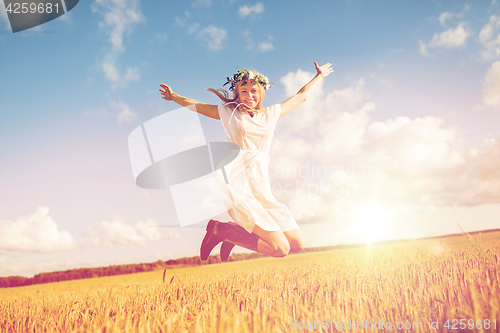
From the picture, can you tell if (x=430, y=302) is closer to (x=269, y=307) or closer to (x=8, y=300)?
(x=269, y=307)

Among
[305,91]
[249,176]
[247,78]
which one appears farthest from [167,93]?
[305,91]

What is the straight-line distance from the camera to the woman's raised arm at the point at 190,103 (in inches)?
184

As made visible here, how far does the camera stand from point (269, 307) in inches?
113

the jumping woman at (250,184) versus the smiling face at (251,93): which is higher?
the smiling face at (251,93)

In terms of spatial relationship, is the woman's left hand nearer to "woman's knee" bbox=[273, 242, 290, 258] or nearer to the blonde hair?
the blonde hair

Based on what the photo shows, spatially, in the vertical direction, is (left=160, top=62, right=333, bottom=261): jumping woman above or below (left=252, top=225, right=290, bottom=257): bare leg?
above

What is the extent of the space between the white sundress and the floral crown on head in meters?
0.56

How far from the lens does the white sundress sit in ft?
14.9

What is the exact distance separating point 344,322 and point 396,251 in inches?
140

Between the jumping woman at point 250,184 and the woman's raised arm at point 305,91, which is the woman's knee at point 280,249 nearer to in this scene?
the jumping woman at point 250,184

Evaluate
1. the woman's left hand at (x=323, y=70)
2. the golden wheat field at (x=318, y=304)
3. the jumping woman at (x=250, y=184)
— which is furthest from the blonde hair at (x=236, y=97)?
the golden wheat field at (x=318, y=304)

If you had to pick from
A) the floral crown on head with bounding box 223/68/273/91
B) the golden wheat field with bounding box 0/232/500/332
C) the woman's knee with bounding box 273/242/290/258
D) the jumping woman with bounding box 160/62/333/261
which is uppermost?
the floral crown on head with bounding box 223/68/273/91

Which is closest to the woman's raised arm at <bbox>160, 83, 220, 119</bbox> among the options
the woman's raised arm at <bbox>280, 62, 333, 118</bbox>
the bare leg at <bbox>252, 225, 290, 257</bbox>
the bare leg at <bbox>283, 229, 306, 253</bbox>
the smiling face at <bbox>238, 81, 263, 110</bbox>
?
the smiling face at <bbox>238, 81, 263, 110</bbox>

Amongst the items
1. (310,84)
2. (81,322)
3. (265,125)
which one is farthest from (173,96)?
(81,322)
